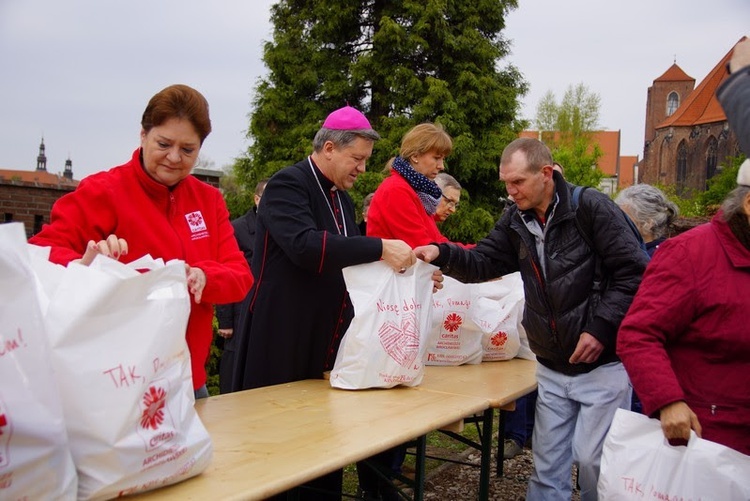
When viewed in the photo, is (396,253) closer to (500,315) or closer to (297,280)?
(297,280)

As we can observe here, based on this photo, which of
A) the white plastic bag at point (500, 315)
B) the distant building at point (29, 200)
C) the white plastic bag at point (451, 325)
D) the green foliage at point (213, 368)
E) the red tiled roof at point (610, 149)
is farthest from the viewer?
the red tiled roof at point (610, 149)

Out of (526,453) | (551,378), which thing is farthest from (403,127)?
(551,378)

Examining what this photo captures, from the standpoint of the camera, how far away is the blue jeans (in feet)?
9.68

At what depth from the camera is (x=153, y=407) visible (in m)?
1.54

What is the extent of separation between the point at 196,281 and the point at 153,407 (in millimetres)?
633

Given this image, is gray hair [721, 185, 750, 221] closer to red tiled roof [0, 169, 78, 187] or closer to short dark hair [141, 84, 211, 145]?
short dark hair [141, 84, 211, 145]

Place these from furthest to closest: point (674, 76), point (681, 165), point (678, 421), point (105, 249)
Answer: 1. point (674, 76)
2. point (681, 165)
3. point (678, 421)
4. point (105, 249)

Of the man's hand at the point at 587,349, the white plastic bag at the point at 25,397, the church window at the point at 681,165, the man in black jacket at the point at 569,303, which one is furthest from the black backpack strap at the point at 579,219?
the church window at the point at 681,165

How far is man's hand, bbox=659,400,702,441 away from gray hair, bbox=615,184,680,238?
231 cm

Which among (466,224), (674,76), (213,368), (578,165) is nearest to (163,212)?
(213,368)

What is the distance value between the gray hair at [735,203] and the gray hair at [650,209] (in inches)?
81.4

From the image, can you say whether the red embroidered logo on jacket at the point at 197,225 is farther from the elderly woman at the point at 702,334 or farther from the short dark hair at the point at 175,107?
the elderly woman at the point at 702,334

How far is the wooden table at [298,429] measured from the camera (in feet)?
5.69

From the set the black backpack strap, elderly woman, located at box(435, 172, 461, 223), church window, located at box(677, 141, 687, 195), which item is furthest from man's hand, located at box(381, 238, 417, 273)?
church window, located at box(677, 141, 687, 195)
